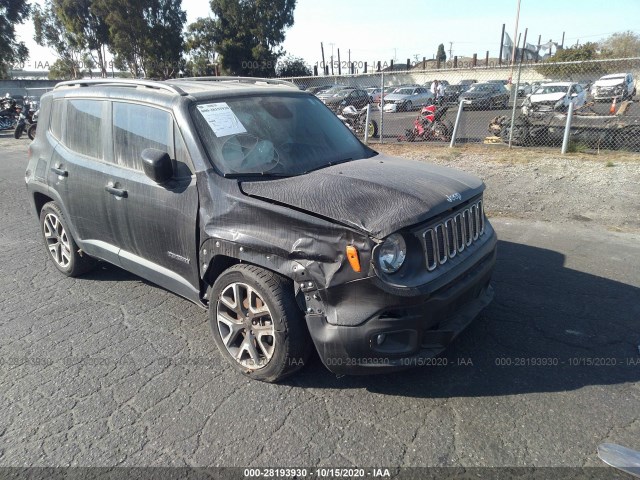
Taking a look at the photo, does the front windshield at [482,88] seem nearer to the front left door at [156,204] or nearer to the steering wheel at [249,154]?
the steering wheel at [249,154]

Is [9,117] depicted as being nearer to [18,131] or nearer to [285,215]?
[18,131]

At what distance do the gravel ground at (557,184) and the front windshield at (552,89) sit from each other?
10728mm

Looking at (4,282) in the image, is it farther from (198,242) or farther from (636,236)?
(636,236)

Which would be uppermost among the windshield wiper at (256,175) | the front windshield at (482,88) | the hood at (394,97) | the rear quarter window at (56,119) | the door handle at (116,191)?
the rear quarter window at (56,119)

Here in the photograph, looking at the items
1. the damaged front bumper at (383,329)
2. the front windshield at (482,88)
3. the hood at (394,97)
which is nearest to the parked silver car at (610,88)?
the front windshield at (482,88)

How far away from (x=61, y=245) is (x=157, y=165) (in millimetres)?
2380

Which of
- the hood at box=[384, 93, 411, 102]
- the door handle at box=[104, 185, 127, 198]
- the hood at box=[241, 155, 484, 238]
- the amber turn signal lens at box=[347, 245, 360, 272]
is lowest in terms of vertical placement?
the hood at box=[384, 93, 411, 102]

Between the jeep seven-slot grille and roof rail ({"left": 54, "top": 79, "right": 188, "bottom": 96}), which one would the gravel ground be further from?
roof rail ({"left": 54, "top": 79, "right": 188, "bottom": 96})

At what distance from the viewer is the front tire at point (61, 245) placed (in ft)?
15.7

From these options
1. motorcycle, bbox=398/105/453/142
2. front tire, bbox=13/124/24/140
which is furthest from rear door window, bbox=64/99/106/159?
front tire, bbox=13/124/24/140

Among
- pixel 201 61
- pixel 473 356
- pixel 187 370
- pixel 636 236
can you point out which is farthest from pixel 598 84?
pixel 201 61

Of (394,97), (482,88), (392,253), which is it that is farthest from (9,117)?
(392,253)

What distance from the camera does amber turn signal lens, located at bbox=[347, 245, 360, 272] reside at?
105 inches

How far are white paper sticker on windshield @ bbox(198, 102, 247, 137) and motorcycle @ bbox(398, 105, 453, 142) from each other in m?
10.3
